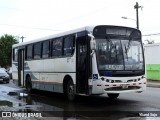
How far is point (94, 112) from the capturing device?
1162cm

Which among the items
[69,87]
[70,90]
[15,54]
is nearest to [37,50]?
[15,54]

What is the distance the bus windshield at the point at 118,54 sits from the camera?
1289 cm

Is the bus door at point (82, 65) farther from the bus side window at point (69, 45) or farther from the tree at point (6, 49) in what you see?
the tree at point (6, 49)

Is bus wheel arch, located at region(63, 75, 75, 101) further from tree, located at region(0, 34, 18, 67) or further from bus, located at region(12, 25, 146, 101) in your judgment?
tree, located at region(0, 34, 18, 67)

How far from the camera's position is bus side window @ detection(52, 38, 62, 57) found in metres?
15.9

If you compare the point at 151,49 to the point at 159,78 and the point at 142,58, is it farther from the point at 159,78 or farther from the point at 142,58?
the point at 142,58

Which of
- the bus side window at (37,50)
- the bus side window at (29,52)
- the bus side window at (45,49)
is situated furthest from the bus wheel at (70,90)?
the bus side window at (29,52)

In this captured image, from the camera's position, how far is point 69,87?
48.5 ft

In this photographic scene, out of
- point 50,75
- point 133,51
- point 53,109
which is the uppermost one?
point 133,51

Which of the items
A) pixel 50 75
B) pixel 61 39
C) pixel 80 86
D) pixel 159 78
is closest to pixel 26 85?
pixel 50 75

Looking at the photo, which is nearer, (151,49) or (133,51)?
(133,51)

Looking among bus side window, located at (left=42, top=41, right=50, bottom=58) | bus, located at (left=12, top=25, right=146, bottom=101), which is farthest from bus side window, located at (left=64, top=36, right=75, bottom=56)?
bus side window, located at (left=42, top=41, right=50, bottom=58)

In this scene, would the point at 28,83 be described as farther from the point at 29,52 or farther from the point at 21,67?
the point at 29,52

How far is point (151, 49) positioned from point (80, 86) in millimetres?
20245
